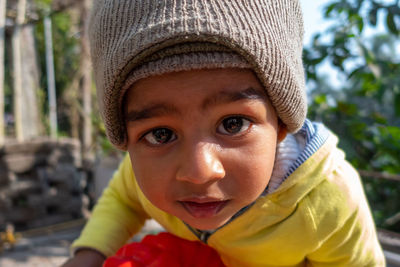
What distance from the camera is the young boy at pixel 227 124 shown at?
2.67ft

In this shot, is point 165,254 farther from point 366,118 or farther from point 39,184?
point 39,184

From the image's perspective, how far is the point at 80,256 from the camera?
4.22 feet

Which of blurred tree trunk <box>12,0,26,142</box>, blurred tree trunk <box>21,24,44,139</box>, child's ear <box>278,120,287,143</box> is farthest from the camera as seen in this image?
blurred tree trunk <box>21,24,44,139</box>

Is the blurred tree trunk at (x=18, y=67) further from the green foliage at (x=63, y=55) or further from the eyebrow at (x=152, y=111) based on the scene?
the green foliage at (x=63, y=55)

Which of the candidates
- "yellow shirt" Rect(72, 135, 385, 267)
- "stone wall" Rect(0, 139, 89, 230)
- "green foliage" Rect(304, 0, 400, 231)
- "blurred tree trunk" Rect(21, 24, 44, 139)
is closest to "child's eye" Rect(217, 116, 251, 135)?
"yellow shirt" Rect(72, 135, 385, 267)

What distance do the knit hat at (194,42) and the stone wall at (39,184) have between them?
105 inches

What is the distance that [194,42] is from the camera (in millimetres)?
811

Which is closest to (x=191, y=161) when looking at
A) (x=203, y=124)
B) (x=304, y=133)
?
(x=203, y=124)

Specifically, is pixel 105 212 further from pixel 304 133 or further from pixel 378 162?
pixel 378 162

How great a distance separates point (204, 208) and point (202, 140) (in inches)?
7.3

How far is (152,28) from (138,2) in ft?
0.32

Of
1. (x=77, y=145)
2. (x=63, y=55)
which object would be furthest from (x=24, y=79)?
(x=63, y=55)

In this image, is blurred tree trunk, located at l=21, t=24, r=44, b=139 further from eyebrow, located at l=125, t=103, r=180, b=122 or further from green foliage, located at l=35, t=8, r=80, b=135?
green foliage, located at l=35, t=8, r=80, b=135

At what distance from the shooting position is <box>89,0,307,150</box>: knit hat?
80 cm
